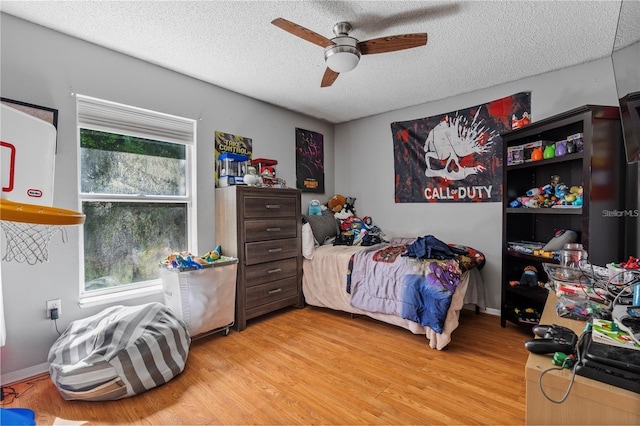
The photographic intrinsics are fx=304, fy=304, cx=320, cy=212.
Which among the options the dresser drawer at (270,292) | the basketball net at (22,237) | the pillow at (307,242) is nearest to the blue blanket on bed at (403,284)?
the pillow at (307,242)

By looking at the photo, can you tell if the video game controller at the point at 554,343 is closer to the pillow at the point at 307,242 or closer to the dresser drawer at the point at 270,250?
the dresser drawer at the point at 270,250

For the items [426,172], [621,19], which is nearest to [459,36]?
[621,19]

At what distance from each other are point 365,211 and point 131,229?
273cm

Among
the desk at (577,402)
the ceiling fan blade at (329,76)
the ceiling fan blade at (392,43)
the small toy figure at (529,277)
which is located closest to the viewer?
the desk at (577,402)

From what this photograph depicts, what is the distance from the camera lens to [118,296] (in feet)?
7.91

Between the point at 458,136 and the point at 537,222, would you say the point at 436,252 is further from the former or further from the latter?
the point at 458,136

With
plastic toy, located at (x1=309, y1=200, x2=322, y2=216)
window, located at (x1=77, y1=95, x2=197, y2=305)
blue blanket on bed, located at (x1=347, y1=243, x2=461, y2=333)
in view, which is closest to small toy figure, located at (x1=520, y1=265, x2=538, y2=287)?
blue blanket on bed, located at (x1=347, y1=243, x2=461, y2=333)

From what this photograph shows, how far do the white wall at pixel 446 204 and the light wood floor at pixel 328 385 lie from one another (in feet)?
3.21

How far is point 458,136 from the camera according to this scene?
327 centimetres

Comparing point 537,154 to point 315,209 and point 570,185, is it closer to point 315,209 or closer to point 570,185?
point 570,185

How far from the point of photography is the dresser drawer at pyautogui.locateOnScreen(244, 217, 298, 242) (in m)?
2.88

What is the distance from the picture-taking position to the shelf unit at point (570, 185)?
207 cm

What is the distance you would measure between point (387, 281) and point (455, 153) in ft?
5.42

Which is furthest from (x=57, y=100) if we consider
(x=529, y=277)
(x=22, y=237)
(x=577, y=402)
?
(x=529, y=277)
